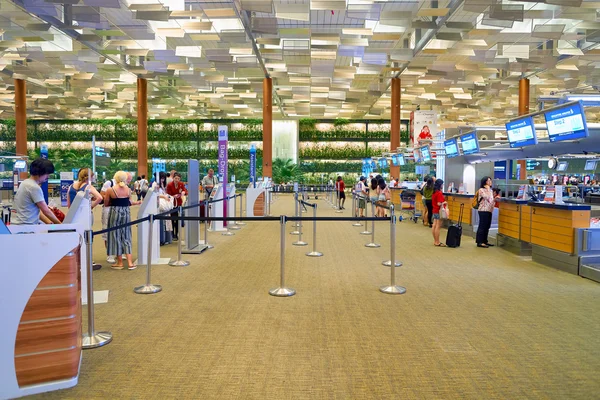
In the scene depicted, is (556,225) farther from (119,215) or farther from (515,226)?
(119,215)

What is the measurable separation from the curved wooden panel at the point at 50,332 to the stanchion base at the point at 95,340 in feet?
2.19

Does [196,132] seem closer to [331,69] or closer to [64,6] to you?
[331,69]

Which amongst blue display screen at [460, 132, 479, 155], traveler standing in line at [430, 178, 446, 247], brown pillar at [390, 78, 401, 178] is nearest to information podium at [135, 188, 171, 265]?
traveler standing in line at [430, 178, 446, 247]

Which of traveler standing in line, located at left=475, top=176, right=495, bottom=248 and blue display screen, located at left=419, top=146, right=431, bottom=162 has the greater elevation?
blue display screen, located at left=419, top=146, right=431, bottom=162

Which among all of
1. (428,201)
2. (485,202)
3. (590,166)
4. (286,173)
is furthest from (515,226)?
(286,173)

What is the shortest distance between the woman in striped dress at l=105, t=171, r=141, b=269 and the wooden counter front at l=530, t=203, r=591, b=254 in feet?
21.8

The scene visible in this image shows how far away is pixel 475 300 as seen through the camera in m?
5.53

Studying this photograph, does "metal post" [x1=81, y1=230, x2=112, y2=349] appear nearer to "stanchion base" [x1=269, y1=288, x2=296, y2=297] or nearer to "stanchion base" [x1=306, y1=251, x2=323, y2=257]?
"stanchion base" [x1=269, y1=288, x2=296, y2=297]

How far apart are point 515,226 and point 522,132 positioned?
7.83 feet

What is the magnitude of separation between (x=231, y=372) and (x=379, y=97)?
27.3 metres

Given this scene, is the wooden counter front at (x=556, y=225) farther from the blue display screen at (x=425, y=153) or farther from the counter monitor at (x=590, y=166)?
the counter monitor at (x=590, y=166)

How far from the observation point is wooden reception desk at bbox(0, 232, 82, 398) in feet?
9.78

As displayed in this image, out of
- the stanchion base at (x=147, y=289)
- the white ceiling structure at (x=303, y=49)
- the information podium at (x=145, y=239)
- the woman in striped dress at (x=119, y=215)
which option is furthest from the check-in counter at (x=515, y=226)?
the woman in striped dress at (x=119, y=215)

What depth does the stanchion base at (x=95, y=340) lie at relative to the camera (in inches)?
154
